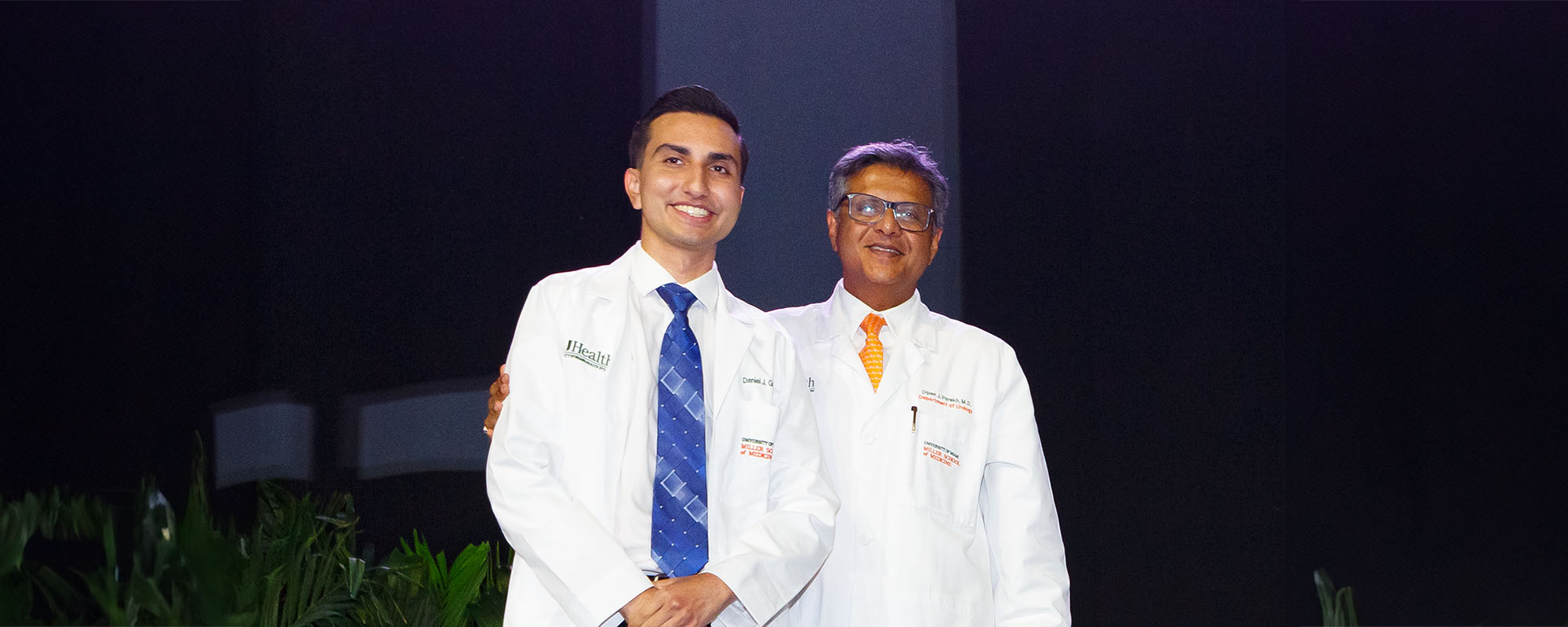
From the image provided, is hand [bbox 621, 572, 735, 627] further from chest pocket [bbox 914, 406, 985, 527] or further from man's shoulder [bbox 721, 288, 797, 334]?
chest pocket [bbox 914, 406, 985, 527]

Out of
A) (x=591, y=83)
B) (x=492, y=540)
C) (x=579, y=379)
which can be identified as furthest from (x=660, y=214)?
(x=492, y=540)

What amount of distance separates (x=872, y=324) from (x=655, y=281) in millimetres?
652

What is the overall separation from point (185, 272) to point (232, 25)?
918 millimetres

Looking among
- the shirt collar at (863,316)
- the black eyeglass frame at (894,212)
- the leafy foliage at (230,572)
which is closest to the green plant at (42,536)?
the leafy foliage at (230,572)

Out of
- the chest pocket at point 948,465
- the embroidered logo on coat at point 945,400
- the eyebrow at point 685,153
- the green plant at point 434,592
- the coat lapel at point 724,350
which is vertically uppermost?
the eyebrow at point 685,153

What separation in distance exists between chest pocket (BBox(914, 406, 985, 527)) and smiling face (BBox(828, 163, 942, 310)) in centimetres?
30

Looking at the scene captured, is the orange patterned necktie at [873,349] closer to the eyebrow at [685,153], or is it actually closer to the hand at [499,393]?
the eyebrow at [685,153]

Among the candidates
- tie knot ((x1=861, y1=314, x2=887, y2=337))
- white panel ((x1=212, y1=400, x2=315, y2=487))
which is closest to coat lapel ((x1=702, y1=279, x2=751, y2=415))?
tie knot ((x1=861, y1=314, x2=887, y2=337))

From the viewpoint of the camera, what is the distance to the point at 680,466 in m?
2.22

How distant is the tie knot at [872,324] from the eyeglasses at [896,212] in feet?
0.70

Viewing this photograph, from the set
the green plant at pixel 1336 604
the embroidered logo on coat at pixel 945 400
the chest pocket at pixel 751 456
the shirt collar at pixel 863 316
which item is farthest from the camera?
the green plant at pixel 1336 604

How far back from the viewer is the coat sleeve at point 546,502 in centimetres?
202

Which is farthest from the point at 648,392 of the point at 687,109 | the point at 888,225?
the point at 888,225

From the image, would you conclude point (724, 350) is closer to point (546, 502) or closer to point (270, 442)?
point (546, 502)
